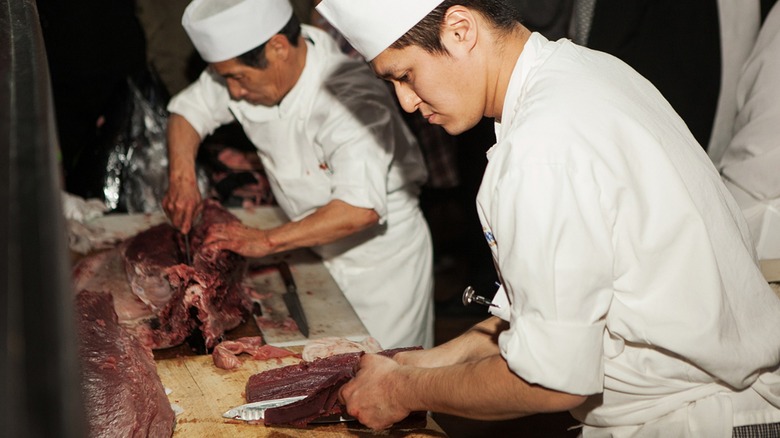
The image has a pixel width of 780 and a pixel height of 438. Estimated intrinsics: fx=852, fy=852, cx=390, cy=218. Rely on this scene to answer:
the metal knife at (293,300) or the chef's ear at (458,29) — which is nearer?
the chef's ear at (458,29)

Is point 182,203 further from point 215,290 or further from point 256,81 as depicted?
point 215,290

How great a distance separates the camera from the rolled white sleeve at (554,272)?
1730 millimetres

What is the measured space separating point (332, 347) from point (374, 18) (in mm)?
1161

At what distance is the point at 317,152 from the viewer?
3.51m

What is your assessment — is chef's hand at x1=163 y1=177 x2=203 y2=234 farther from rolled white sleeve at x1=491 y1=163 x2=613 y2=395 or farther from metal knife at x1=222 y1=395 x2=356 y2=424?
rolled white sleeve at x1=491 y1=163 x2=613 y2=395

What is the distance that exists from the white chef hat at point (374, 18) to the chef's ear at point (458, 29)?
0.15 feet

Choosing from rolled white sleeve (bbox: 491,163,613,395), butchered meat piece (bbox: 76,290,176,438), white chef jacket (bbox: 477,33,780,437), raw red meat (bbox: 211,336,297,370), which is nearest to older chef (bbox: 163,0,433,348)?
raw red meat (bbox: 211,336,297,370)

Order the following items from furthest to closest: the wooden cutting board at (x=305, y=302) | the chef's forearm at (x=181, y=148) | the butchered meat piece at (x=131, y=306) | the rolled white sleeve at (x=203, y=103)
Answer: the rolled white sleeve at (x=203, y=103)
the chef's forearm at (x=181, y=148)
the wooden cutting board at (x=305, y=302)
the butchered meat piece at (x=131, y=306)

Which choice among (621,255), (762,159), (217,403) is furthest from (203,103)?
(621,255)

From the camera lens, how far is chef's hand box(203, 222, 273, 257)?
319 cm

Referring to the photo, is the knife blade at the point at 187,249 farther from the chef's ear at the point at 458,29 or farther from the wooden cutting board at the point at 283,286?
the chef's ear at the point at 458,29

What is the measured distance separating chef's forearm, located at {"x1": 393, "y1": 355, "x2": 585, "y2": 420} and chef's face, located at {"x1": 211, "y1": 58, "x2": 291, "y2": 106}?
162cm

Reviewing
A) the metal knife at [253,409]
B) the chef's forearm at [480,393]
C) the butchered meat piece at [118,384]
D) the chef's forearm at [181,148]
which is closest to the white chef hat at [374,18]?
the chef's forearm at [480,393]

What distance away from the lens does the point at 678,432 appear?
210 centimetres
